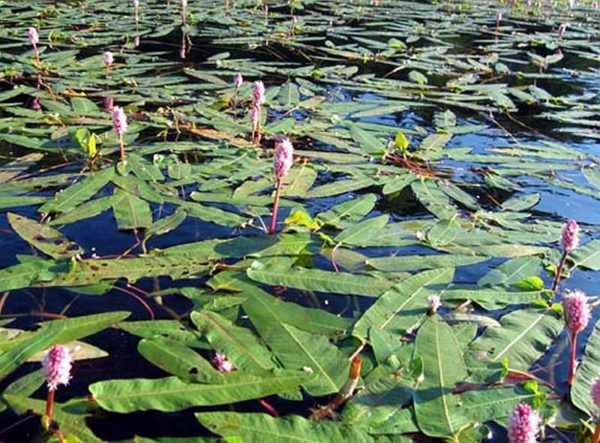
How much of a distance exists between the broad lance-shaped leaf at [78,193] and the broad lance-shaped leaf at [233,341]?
114 cm

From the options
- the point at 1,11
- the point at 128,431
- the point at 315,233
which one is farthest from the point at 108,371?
the point at 1,11

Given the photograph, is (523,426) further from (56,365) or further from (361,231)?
(361,231)

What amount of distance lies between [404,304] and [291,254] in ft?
1.87

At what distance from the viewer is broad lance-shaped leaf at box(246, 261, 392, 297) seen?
227cm

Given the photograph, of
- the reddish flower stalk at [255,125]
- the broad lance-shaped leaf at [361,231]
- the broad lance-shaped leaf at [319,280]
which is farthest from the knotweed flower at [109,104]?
the broad lance-shaped leaf at [319,280]

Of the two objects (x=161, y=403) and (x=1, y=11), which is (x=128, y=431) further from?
(x=1, y=11)

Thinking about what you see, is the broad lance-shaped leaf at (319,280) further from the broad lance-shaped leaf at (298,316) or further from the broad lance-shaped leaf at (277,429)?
the broad lance-shaped leaf at (277,429)

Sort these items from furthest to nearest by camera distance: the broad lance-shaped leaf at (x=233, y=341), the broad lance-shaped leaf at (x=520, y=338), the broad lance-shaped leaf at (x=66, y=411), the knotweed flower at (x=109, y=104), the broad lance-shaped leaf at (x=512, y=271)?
the knotweed flower at (x=109, y=104)
the broad lance-shaped leaf at (x=512, y=271)
the broad lance-shaped leaf at (x=520, y=338)
the broad lance-shaped leaf at (x=233, y=341)
the broad lance-shaped leaf at (x=66, y=411)

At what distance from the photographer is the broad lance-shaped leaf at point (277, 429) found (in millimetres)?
1513

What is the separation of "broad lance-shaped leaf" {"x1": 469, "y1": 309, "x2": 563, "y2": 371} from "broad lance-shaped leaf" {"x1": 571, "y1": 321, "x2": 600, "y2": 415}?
11 cm

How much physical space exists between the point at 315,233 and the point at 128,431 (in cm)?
130

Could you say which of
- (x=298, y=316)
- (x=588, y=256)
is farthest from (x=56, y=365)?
(x=588, y=256)

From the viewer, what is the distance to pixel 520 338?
81.0 inches

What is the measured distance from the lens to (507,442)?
1.70 m
